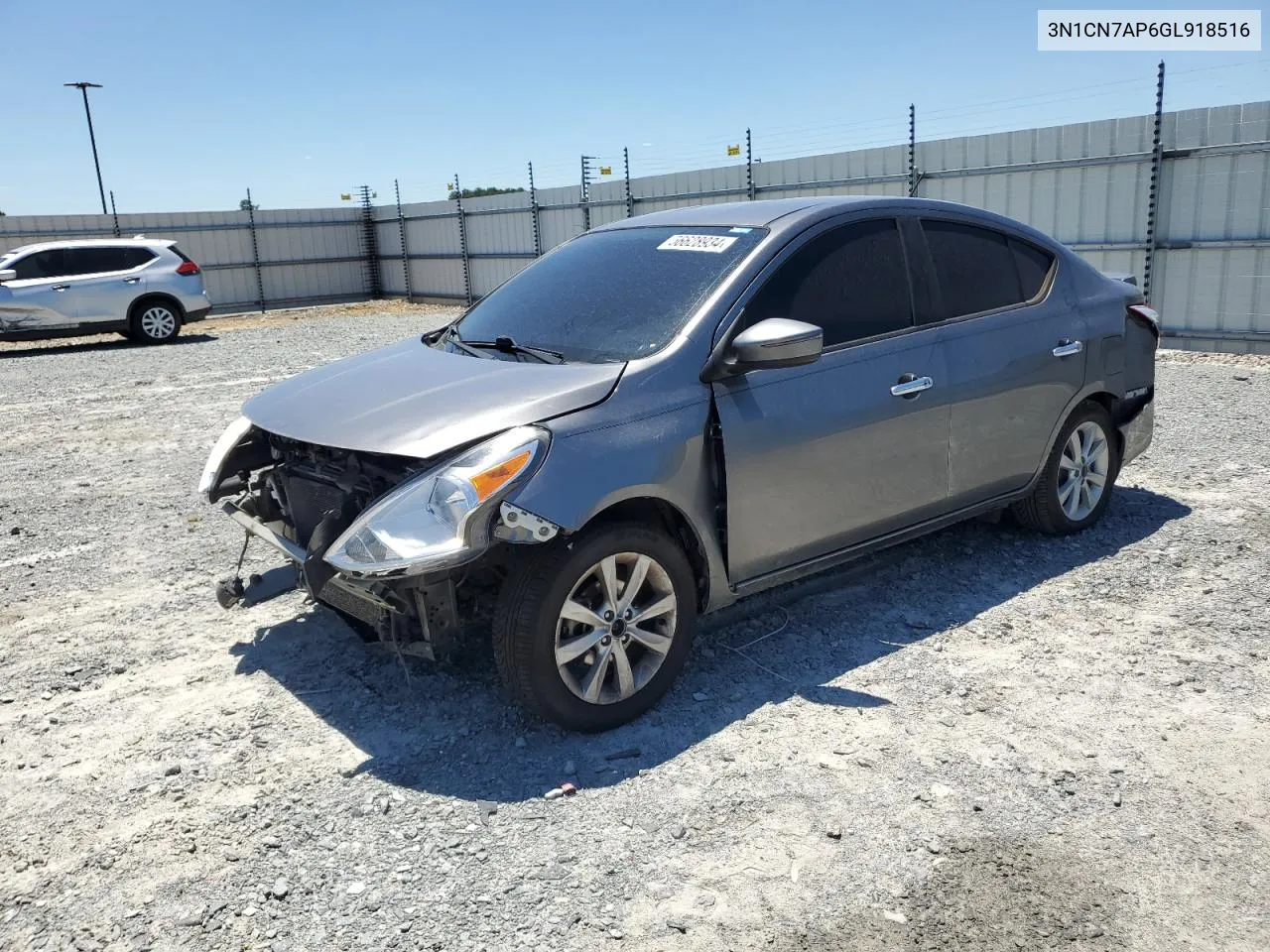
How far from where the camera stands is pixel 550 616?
332 centimetres

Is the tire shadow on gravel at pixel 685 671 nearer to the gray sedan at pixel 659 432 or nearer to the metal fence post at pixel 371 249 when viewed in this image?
the gray sedan at pixel 659 432

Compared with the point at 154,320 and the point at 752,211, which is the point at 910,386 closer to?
the point at 752,211

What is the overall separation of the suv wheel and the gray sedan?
49.5 ft

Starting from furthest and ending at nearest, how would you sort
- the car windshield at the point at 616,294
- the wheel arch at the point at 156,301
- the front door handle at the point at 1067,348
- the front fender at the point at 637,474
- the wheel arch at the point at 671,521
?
the wheel arch at the point at 156,301 → the front door handle at the point at 1067,348 → the car windshield at the point at 616,294 → the wheel arch at the point at 671,521 → the front fender at the point at 637,474

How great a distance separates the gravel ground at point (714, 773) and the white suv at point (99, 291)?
1319 centimetres

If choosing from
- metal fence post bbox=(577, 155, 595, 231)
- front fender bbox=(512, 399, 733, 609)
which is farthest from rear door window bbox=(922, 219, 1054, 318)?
metal fence post bbox=(577, 155, 595, 231)

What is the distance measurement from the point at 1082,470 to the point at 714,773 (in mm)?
3080

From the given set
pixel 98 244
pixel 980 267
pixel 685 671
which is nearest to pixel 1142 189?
pixel 980 267

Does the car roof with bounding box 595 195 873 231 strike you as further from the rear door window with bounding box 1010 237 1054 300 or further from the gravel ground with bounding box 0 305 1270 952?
the gravel ground with bounding box 0 305 1270 952

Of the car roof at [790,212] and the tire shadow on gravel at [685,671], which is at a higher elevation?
the car roof at [790,212]

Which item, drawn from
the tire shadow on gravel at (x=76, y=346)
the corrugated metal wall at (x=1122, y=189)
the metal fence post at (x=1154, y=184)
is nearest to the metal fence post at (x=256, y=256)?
the tire shadow on gravel at (x=76, y=346)

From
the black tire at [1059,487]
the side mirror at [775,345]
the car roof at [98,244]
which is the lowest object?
the black tire at [1059,487]

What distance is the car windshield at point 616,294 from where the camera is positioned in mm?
3902

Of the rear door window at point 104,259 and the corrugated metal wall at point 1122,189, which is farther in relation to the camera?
the rear door window at point 104,259
